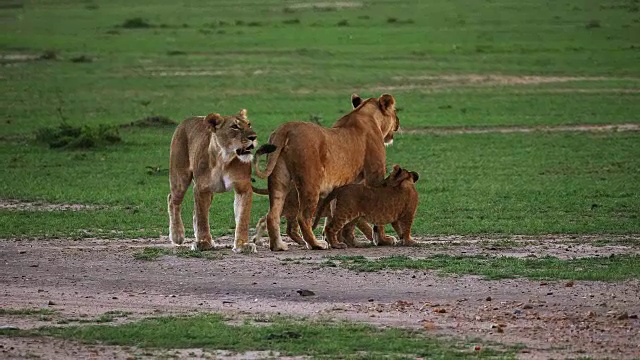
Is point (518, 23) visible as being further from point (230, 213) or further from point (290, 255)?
point (290, 255)

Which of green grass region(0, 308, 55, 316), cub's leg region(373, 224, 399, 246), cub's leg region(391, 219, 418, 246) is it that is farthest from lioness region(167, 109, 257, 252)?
green grass region(0, 308, 55, 316)

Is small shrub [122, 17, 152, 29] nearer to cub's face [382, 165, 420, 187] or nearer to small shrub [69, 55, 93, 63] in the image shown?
small shrub [69, 55, 93, 63]

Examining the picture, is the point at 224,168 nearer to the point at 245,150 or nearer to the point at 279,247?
the point at 245,150

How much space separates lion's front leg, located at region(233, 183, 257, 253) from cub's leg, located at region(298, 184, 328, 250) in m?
0.39

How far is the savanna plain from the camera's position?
724 centimetres

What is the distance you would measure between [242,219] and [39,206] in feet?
12.0

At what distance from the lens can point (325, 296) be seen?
8258mm

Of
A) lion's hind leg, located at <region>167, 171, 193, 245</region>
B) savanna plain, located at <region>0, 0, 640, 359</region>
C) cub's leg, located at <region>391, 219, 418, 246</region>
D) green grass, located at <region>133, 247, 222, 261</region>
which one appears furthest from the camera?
lion's hind leg, located at <region>167, 171, 193, 245</region>

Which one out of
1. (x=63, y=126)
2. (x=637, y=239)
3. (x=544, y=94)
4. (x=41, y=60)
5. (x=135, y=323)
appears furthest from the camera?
(x=41, y=60)

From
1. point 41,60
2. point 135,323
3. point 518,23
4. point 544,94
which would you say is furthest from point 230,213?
point 518,23

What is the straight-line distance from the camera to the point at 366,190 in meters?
10.3

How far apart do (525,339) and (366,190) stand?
11.5 ft

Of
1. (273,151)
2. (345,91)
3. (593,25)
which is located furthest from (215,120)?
(593,25)

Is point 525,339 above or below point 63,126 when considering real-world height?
above
